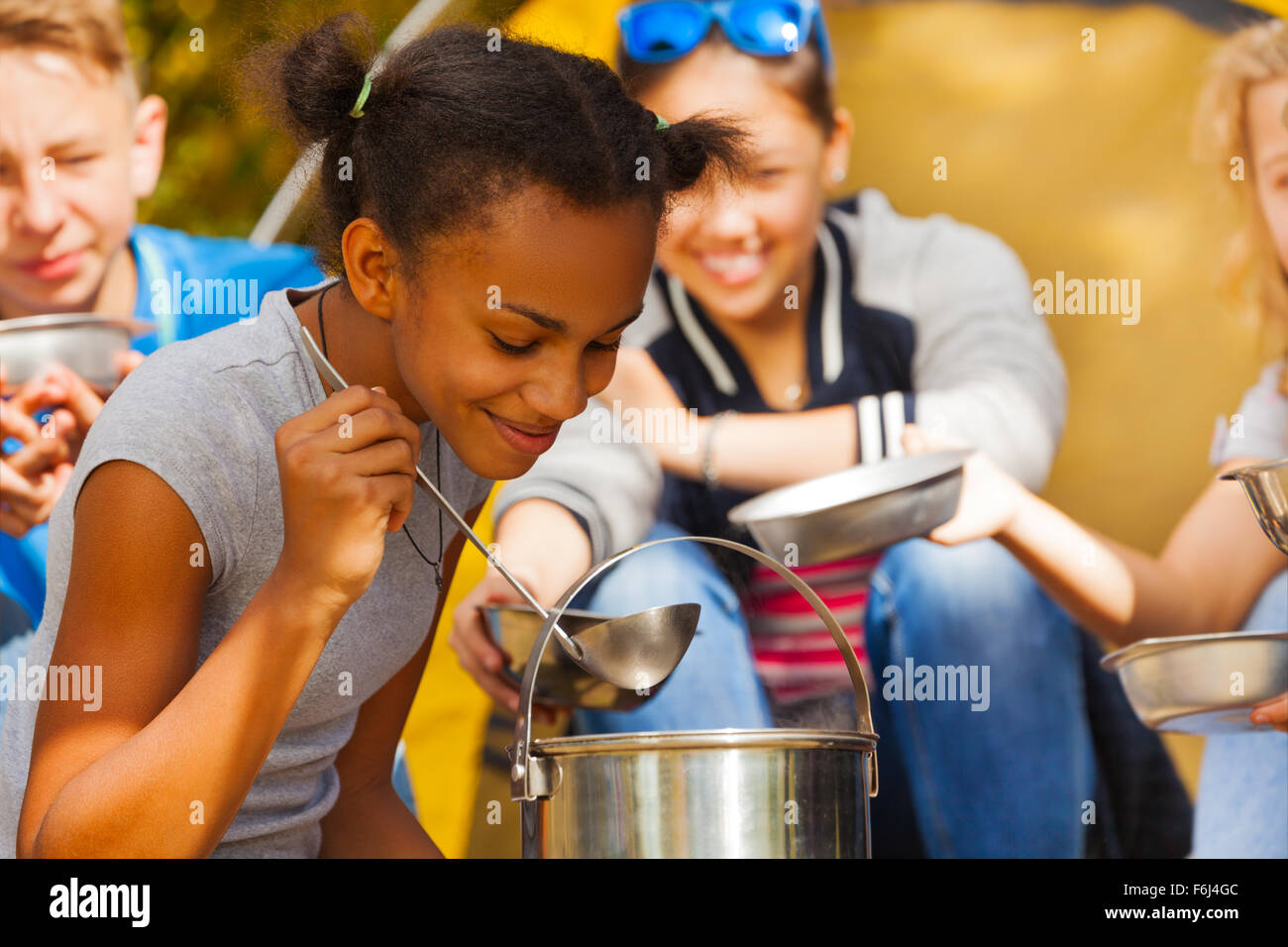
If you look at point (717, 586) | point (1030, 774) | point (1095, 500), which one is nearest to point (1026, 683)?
point (1030, 774)

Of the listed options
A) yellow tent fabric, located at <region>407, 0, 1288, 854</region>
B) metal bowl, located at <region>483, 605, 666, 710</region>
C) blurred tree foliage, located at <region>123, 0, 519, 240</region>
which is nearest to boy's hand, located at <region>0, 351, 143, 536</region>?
blurred tree foliage, located at <region>123, 0, 519, 240</region>

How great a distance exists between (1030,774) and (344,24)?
2.06 m

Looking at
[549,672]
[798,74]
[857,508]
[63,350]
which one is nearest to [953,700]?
[857,508]

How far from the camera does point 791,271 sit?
9.13 feet

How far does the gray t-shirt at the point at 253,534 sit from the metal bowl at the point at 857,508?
0.94 meters

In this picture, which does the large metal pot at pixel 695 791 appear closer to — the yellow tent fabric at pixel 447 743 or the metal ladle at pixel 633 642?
the metal ladle at pixel 633 642

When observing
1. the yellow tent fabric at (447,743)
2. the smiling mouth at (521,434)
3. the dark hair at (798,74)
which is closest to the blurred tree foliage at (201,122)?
the dark hair at (798,74)

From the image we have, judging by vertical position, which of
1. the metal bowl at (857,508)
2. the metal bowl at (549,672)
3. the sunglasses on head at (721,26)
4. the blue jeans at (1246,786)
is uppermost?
the sunglasses on head at (721,26)

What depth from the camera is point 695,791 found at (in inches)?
48.4

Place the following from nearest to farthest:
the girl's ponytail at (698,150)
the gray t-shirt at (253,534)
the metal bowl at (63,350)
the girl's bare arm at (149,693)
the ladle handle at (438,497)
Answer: the girl's bare arm at (149,693) → the gray t-shirt at (253,534) → the ladle handle at (438,497) → the girl's ponytail at (698,150) → the metal bowl at (63,350)

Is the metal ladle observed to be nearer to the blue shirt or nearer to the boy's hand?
the boy's hand

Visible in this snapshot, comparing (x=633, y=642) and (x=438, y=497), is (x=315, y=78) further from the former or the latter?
(x=633, y=642)

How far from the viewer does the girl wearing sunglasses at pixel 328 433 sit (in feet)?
3.91
